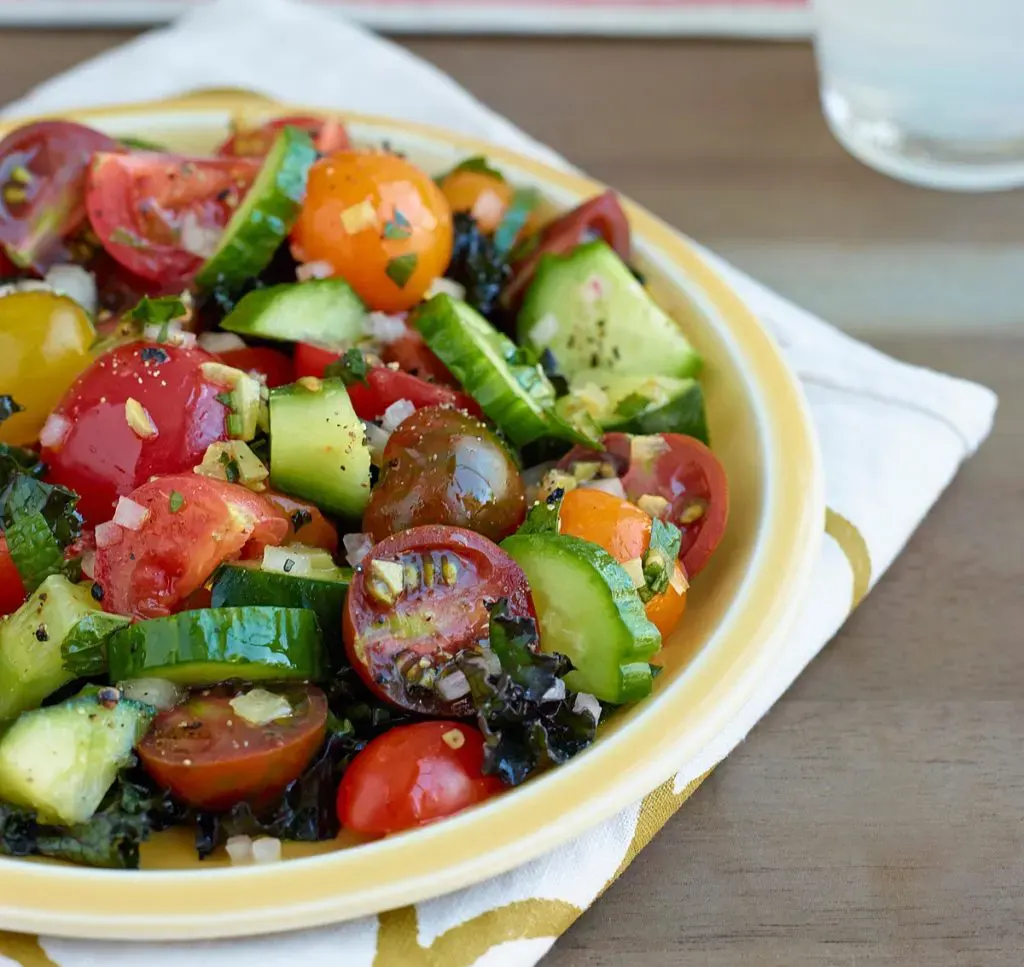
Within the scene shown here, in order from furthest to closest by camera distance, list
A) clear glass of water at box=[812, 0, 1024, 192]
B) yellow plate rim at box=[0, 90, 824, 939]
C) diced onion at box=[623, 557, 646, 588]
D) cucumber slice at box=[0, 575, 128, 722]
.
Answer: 1. clear glass of water at box=[812, 0, 1024, 192]
2. diced onion at box=[623, 557, 646, 588]
3. cucumber slice at box=[0, 575, 128, 722]
4. yellow plate rim at box=[0, 90, 824, 939]

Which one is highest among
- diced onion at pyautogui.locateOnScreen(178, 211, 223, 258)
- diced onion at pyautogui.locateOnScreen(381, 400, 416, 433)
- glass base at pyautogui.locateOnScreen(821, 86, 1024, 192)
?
diced onion at pyautogui.locateOnScreen(178, 211, 223, 258)

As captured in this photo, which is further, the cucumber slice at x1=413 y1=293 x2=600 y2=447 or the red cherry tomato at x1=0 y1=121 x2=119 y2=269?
the red cherry tomato at x1=0 y1=121 x2=119 y2=269

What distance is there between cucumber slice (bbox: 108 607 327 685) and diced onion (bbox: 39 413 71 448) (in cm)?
34

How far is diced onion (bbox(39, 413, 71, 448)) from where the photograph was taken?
166 centimetres

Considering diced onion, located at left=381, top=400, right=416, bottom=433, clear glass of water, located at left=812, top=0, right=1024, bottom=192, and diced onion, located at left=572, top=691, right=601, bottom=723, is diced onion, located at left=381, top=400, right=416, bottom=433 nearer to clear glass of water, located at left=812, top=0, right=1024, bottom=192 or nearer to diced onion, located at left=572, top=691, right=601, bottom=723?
diced onion, located at left=572, top=691, right=601, bottom=723

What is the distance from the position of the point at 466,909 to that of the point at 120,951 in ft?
1.21

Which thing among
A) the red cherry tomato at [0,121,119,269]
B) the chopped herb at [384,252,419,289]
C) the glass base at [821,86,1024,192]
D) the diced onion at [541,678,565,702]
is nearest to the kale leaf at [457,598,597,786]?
the diced onion at [541,678,565,702]

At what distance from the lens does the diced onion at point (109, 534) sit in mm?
1526

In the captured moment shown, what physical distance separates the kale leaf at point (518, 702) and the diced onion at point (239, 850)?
0.89 feet

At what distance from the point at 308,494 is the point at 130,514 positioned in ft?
0.77

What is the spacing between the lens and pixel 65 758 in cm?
136

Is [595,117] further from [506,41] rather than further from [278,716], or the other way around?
[278,716]

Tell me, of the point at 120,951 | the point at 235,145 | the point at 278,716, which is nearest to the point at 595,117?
the point at 235,145

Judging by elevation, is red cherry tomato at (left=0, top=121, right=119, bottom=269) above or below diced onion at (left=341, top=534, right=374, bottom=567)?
above
